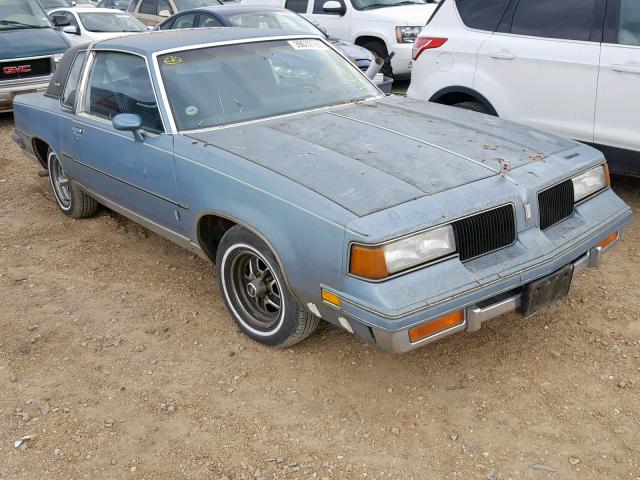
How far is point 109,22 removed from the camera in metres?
12.1

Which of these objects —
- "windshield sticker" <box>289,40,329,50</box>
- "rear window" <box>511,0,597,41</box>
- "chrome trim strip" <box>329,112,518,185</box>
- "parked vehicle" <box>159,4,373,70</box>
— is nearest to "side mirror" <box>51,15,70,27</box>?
"parked vehicle" <box>159,4,373,70</box>

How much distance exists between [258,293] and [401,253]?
1047mm

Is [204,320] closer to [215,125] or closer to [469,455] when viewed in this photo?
[215,125]

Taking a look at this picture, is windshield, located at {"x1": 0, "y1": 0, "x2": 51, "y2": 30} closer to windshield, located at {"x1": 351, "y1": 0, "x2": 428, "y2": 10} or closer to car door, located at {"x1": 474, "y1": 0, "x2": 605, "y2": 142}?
windshield, located at {"x1": 351, "y1": 0, "x2": 428, "y2": 10}

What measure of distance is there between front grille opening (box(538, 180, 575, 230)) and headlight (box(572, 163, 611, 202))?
8cm

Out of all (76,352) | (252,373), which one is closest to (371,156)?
(252,373)

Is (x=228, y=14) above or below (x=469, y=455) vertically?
above

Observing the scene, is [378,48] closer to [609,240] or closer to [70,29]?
[70,29]

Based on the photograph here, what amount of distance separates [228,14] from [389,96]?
5.08 m

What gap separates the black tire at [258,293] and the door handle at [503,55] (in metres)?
3.15

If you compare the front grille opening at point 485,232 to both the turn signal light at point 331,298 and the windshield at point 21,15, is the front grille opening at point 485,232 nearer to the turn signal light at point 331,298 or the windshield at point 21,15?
the turn signal light at point 331,298

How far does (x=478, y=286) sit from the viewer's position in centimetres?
291

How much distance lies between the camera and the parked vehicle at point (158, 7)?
1233 centimetres

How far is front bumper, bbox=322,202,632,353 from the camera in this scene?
2.77 m
